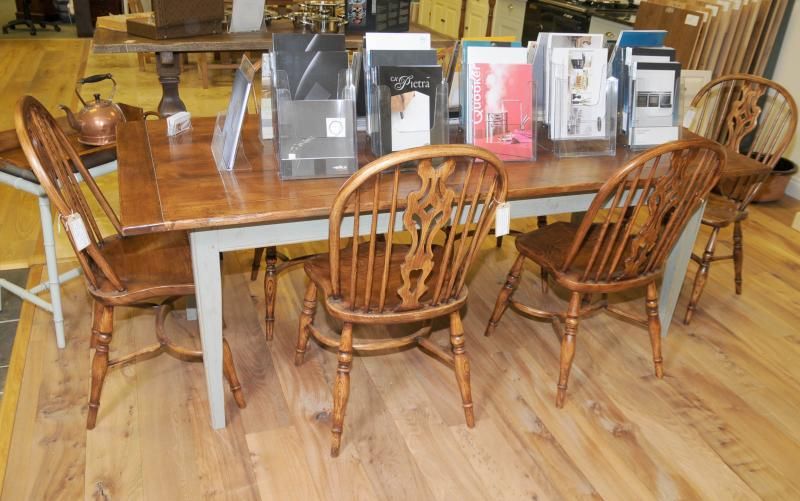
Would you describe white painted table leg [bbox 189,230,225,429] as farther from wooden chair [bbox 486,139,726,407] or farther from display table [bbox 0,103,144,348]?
wooden chair [bbox 486,139,726,407]

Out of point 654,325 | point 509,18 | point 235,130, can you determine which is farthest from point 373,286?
point 509,18

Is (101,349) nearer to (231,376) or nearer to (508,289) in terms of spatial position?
(231,376)

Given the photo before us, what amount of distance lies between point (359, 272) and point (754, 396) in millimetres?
1364

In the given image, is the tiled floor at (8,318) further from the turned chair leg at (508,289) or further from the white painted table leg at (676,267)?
the white painted table leg at (676,267)

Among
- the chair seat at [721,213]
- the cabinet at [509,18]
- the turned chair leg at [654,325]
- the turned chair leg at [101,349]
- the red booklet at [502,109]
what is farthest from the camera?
the cabinet at [509,18]

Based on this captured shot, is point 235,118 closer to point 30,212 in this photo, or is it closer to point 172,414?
point 172,414

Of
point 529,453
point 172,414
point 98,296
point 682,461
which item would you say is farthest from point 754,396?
point 98,296

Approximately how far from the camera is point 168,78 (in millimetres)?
2871

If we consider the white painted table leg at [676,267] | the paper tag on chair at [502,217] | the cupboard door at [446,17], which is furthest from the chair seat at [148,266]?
the cupboard door at [446,17]

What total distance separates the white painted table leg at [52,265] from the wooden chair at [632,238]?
4.80 ft

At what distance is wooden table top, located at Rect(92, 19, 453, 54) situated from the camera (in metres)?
2.64

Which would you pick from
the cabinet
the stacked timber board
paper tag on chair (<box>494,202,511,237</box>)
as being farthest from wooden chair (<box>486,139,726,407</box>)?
the cabinet

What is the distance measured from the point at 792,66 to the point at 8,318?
3.91 m

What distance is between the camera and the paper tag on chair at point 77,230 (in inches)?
64.9
